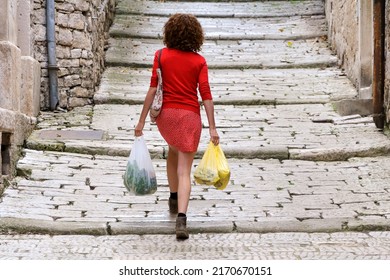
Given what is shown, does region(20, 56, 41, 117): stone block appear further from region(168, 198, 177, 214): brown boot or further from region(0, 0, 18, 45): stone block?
region(168, 198, 177, 214): brown boot

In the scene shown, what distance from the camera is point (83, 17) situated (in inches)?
406

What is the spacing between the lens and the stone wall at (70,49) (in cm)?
990

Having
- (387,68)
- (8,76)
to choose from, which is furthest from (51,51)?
(387,68)

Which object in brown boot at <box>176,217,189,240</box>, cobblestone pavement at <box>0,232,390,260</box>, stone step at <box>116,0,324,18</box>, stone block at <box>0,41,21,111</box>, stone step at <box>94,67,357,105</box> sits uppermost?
stone step at <box>116,0,324,18</box>

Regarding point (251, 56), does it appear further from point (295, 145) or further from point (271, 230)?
point (271, 230)

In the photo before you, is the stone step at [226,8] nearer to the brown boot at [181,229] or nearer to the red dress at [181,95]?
the red dress at [181,95]

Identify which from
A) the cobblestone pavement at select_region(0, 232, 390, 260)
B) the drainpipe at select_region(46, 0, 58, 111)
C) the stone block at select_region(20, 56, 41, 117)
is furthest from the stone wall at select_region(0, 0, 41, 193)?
the cobblestone pavement at select_region(0, 232, 390, 260)

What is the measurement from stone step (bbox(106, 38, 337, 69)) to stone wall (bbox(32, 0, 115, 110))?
1665 mm

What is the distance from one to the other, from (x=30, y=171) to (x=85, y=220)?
5.05 ft

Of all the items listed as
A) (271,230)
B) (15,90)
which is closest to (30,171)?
(15,90)

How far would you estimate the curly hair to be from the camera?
19.0ft

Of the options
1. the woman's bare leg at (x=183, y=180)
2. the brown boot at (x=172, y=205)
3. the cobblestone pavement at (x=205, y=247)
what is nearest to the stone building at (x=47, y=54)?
the brown boot at (x=172, y=205)

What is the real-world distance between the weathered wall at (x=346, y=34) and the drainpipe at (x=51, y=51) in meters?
4.02

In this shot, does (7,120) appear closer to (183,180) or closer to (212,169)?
(183,180)
